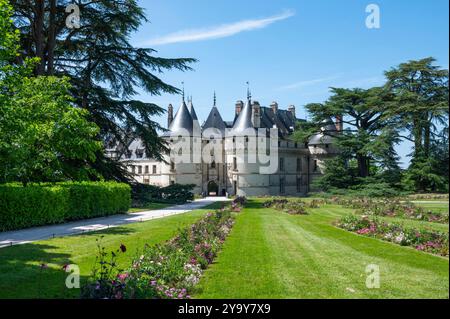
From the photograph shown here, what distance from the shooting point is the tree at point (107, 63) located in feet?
84.2

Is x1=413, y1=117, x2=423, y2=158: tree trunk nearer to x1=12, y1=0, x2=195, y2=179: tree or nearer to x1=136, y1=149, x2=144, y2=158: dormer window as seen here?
x1=12, y1=0, x2=195, y2=179: tree

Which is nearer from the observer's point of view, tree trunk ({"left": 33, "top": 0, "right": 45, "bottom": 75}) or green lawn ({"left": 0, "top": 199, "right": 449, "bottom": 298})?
green lawn ({"left": 0, "top": 199, "right": 449, "bottom": 298})

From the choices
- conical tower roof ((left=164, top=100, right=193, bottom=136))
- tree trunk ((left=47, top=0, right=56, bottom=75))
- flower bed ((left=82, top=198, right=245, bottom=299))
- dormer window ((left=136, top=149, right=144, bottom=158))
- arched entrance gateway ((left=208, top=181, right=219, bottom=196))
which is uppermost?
tree trunk ((left=47, top=0, right=56, bottom=75))

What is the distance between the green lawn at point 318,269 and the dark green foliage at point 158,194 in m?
17.2

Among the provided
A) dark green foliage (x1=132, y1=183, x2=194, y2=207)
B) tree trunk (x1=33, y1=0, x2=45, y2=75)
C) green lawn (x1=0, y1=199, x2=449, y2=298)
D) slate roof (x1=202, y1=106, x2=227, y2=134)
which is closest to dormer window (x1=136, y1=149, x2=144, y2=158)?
slate roof (x1=202, y1=106, x2=227, y2=134)

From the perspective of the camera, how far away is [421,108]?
627 inches

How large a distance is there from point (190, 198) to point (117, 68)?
13.4 metres

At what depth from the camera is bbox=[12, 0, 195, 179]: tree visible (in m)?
25.7

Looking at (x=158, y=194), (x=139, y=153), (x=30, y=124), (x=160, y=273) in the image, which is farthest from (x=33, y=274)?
(x=139, y=153)

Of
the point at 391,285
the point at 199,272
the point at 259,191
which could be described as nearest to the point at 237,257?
the point at 199,272

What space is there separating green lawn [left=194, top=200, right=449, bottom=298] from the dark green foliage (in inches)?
676

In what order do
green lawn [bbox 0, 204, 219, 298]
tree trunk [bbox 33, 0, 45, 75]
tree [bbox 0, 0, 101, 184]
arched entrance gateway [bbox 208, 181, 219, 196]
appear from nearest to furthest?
green lawn [bbox 0, 204, 219, 298], tree [bbox 0, 0, 101, 184], tree trunk [bbox 33, 0, 45, 75], arched entrance gateway [bbox 208, 181, 219, 196]

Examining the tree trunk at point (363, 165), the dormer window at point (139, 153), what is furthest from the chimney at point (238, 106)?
the tree trunk at point (363, 165)
